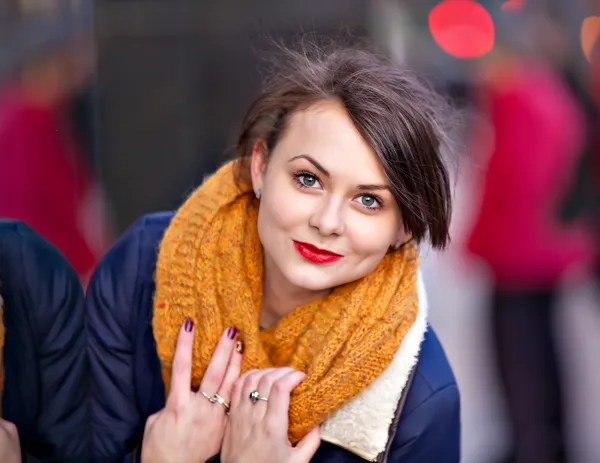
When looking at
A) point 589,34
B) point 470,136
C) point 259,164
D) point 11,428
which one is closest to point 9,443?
point 11,428

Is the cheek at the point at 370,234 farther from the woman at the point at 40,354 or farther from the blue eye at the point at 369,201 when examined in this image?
the woman at the point at 40,354

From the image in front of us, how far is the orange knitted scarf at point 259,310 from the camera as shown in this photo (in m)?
1.25

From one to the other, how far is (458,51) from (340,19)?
393 mm

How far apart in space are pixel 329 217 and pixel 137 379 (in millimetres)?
451

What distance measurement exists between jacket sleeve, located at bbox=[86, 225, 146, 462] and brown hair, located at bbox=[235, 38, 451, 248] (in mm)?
298

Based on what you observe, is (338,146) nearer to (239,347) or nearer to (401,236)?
(401,236)

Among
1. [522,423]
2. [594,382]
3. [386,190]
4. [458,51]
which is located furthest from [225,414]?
[458,51]

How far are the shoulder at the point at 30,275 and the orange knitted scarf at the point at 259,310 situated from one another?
157 millimetres

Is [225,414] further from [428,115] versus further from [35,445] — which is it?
[428,115]

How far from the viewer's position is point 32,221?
150 cm

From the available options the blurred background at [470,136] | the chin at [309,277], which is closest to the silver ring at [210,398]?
the chin at [309,277]

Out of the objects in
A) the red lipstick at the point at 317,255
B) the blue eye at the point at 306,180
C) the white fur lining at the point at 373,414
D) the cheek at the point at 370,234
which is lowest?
the white fur lining at the point at 373,414

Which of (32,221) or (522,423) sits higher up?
(32,221)

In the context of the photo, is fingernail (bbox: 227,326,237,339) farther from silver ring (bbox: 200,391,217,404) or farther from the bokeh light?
the bokeh light
